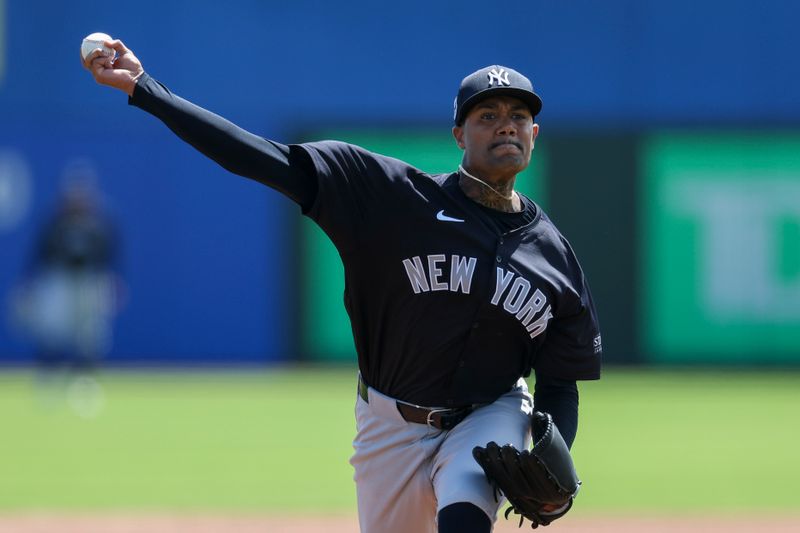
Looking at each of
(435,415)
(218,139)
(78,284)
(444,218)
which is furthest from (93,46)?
(78,284)

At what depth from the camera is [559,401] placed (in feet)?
16.5

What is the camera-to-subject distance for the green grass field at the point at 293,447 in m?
9.05

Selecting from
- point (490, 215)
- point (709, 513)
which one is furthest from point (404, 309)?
point (709, 513)

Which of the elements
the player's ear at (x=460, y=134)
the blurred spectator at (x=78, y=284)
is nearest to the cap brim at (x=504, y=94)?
the player's ear at (x=460, y=134)

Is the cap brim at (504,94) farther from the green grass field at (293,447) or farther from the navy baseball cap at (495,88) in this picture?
the green grass field at (293,447)

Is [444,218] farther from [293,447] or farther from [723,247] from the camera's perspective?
[723,247]

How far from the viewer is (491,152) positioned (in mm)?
4945

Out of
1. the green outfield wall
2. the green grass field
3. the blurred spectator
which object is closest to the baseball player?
the green grass field

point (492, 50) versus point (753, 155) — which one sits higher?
point (492, 50)

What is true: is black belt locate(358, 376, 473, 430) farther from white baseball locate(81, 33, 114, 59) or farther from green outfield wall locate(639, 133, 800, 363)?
green outfield wall locate(639, 133, 800, 363)

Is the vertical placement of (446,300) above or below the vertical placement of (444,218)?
below

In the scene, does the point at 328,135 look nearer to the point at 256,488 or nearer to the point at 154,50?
the point at 154,50

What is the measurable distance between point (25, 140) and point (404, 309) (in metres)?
14.2

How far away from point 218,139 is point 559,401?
1.54m
